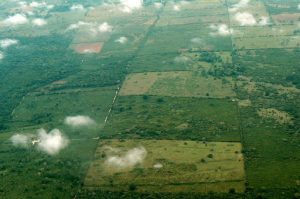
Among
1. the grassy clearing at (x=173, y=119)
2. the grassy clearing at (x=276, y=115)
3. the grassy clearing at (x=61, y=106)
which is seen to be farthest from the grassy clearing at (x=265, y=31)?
the grassy clearing at (x=61, y=106)

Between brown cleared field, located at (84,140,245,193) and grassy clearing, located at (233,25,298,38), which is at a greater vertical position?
brown cleared field, located at (84,140,245,193)

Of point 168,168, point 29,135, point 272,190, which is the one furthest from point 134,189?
point 29,135

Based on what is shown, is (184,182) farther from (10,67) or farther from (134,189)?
(10,67)

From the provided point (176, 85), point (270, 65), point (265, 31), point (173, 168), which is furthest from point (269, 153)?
point (265, 31)

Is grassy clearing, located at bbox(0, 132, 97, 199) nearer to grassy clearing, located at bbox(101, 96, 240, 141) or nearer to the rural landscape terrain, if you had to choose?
the rural landscape terrain

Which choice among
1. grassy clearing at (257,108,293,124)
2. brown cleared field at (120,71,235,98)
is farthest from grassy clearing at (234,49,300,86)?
grassy clearing at (257,108,293,124)

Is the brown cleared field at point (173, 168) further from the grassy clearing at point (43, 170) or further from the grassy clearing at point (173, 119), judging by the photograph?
the grassy clearing at point (173, 119)

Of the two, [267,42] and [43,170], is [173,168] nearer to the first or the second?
[43,170]
